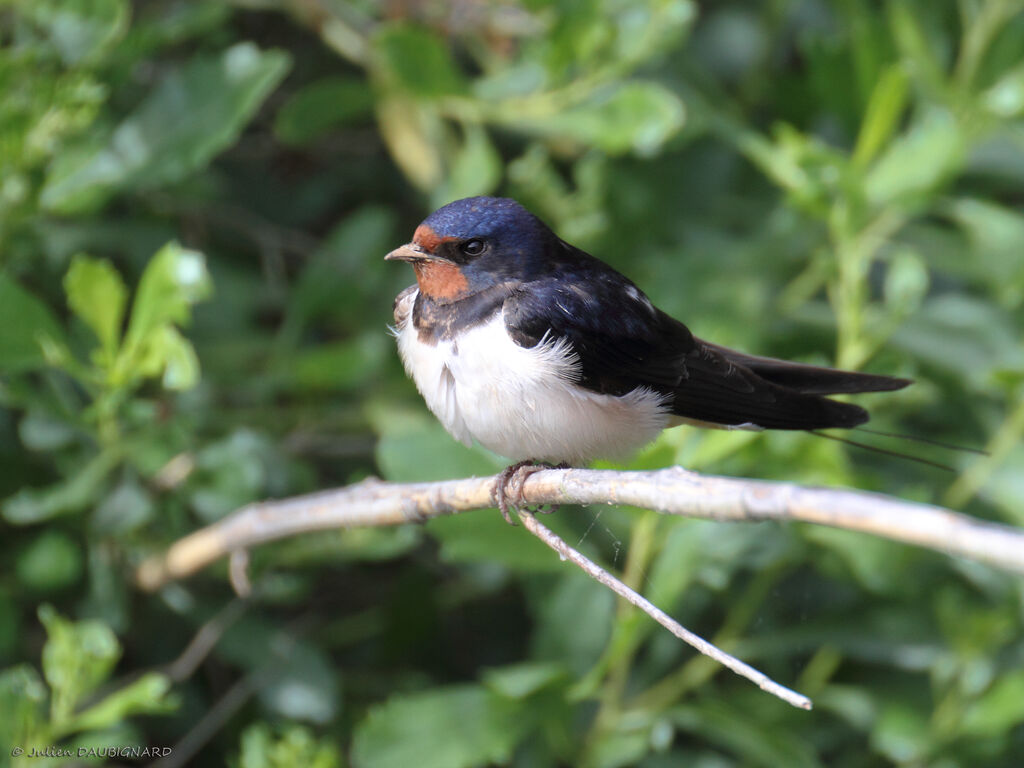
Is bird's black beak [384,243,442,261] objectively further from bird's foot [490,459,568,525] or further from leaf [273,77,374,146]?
leaf [273,77,374,146]

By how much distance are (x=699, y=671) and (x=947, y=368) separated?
824mm

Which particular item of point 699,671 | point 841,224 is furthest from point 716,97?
point 699,671

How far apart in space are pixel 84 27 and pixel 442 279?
924 mm

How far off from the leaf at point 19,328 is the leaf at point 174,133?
0.89 feet

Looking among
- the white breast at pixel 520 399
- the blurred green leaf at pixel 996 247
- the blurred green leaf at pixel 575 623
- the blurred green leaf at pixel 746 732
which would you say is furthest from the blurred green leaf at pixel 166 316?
the blurred green leaf at pixel 996 247

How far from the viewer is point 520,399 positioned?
1.47m

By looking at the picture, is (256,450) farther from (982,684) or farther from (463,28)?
(982,684)

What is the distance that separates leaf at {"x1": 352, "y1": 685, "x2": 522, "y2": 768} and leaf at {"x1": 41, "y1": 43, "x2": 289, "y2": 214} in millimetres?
1010

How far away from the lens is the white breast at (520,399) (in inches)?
57.9

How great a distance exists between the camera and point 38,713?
5.48ft

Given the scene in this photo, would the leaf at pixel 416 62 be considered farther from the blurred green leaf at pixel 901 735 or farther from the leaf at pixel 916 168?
the blurred green leaf at pixel 901 735

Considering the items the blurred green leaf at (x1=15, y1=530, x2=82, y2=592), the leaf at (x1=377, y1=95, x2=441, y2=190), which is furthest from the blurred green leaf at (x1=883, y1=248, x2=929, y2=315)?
the blurred green leaf at (x1=15, y1=530, x2=82, y2=592)

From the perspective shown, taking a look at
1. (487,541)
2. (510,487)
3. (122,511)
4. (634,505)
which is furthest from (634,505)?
(122,511)

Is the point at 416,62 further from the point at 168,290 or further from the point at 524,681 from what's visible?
the point at 524,681
